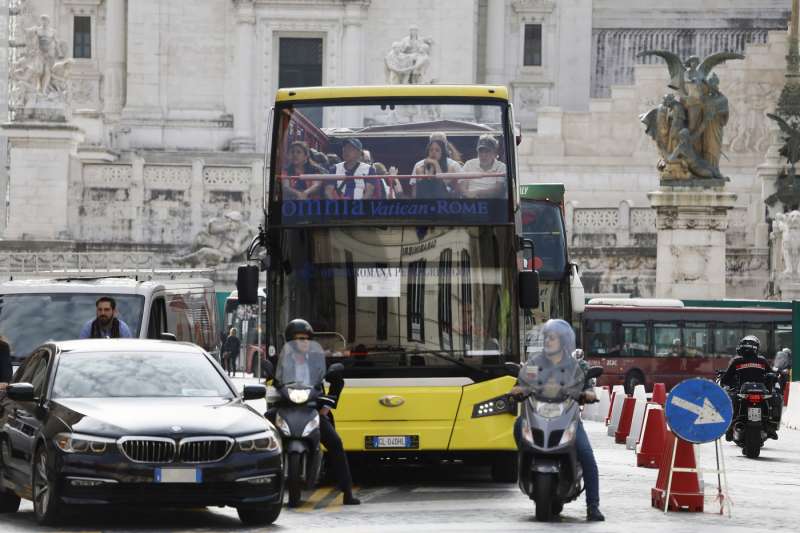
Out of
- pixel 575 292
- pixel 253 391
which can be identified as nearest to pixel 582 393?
pixel 253 391

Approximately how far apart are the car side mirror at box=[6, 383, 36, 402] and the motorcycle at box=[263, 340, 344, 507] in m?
2.38

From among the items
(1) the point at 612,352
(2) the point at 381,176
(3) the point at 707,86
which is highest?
(3) the point at 707,86

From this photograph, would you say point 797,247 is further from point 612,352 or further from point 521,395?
point 521,395

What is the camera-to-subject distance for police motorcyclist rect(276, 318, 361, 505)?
54.6 ft

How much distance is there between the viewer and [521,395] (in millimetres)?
15586

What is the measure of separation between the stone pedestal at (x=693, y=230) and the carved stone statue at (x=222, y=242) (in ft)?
49.6

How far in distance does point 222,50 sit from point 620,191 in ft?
50.4

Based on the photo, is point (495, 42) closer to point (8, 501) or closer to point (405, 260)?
point (405, 260)

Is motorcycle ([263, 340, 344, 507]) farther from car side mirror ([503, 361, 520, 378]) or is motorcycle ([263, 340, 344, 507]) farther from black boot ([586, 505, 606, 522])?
black boot ([586, 505, 606, 522])

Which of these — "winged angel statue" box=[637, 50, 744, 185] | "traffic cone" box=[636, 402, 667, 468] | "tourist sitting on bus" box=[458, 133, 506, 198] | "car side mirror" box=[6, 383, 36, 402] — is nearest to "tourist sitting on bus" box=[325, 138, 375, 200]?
"tourist sitting on bus" box=[458, 133, 506, 198]

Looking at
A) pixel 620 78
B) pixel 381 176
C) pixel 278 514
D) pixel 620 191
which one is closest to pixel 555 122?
pixel 620 191

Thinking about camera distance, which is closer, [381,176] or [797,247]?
[381,176]

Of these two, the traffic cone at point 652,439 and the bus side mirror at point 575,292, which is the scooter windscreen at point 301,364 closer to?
the traffic cone at point 652,439

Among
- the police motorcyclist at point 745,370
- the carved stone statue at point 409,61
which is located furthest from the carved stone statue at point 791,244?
the police motorcyclist at point 745,370
